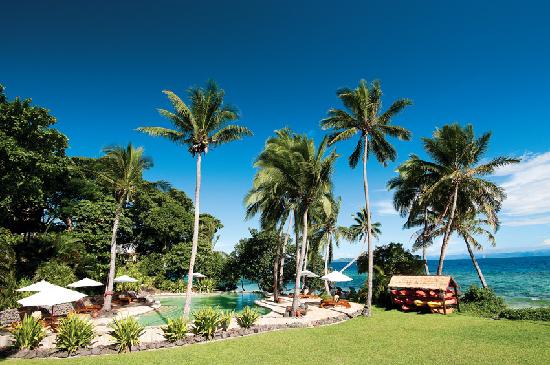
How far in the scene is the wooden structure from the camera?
60.7 ft

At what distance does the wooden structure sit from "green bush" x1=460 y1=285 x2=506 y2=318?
3.05 feet

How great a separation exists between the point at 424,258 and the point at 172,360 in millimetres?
23089

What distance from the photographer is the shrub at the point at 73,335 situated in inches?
438

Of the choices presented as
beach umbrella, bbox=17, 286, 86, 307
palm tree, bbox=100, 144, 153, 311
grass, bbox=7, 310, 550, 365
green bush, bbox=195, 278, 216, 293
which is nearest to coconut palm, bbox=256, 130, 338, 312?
grass, bbox=7, 310, 550, 365

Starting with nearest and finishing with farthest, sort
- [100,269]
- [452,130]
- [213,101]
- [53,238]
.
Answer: [213,101]
[452,130]
[53,238]
[100,269]

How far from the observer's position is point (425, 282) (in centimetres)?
1942

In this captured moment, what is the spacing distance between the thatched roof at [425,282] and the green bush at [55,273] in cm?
2143

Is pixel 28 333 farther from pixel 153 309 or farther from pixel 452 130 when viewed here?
pixel 452 130

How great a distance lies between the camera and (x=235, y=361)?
9.91 meters

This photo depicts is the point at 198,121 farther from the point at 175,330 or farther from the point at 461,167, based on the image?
the point at 461,167

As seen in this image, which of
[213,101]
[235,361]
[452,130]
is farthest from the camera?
[452,130]

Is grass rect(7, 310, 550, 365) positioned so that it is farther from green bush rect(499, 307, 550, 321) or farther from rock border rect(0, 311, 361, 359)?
green bush rect(499, 307, 550, 321)

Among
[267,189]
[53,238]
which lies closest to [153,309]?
[53,238]

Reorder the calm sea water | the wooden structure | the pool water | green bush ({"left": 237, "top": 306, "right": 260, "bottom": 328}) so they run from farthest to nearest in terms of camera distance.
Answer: the calm sea water → the pool water → the wooden structure → green bush ({"left": 237, "top": 306, "right": 260, "bottom": 328})
